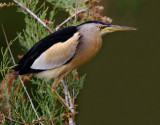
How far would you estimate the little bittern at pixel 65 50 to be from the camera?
154 centimetres

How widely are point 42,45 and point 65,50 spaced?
4.4 inches

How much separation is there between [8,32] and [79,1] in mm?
1087

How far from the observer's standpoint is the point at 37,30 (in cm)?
180

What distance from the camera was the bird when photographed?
1.54 m

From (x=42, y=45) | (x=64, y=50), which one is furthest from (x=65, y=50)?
(x=42, y=45)

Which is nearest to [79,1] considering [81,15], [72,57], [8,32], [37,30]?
[81,15]

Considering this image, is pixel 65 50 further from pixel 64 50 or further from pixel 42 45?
Result: pixel 42 45

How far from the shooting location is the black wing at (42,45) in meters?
1.54

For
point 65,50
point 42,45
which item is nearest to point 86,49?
point 65,50

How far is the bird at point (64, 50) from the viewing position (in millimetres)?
1536

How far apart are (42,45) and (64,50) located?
107 mm

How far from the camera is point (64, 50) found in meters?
1.56

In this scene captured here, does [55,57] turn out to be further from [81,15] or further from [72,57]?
[81,15]

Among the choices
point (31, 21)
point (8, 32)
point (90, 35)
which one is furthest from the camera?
point (8, 32)
